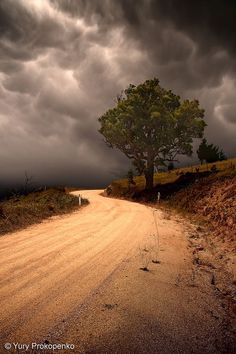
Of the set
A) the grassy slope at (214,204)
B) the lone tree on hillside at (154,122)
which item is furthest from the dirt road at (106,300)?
the lone tree on hillside at (154,122)

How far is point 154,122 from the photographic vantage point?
37906mm

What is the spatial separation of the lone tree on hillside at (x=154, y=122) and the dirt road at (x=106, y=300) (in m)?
29.6

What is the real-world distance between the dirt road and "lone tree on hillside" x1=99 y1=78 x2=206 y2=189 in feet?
97.0

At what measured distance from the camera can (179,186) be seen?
119ft

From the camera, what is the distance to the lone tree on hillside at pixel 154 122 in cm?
3809

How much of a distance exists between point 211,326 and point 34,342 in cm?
289

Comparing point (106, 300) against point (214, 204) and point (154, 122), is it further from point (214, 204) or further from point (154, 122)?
point (154, 122)

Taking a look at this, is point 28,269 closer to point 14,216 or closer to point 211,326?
point 211,326

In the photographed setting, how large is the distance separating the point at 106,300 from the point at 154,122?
111ft

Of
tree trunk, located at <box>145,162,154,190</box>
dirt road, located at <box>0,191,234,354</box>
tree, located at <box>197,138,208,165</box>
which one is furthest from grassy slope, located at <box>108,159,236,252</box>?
tree, located at <box>197,138,208,165</box>

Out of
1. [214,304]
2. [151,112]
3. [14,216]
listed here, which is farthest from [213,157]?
[214,304]

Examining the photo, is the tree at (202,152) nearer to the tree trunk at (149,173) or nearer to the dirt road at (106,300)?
the tree trunk at (149,173)

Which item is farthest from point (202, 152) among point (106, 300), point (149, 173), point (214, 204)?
point (106, 300)

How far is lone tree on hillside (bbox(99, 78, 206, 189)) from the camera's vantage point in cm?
3809
